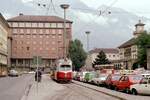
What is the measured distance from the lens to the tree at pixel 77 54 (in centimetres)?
15725

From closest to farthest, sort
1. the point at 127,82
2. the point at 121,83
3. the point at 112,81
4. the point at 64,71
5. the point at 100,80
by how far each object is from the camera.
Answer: the point at 127,82, the point at 121,83, the point at 112,81, the point at 100,80, the point at 64,71


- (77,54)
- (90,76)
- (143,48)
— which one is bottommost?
(90,76)

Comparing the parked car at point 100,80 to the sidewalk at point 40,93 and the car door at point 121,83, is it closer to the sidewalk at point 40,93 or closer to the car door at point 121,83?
the sidewalk at point 40,93

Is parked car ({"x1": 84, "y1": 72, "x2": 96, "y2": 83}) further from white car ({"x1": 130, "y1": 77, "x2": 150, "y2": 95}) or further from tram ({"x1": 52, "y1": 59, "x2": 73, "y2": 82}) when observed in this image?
white car ({"x1": 130, "y1": 77, "x2": 150, "y2": 95})

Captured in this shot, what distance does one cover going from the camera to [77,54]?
163 metres

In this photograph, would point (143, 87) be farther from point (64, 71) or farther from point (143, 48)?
point (143, 48)

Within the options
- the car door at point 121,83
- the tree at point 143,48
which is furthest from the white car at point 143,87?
the tree at point 143,48

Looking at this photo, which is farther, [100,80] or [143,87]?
[100,80]

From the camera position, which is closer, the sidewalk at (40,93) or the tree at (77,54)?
the sidewalk at (40,93)

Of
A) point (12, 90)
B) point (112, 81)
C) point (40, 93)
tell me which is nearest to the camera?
point (40, 93)

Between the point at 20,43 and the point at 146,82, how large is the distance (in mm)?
172094

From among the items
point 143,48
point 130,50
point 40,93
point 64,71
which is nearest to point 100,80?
point 64,71

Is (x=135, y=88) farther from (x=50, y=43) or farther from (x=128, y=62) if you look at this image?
(x=50, y=43)

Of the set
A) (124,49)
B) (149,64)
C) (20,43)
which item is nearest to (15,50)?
(20,43)
